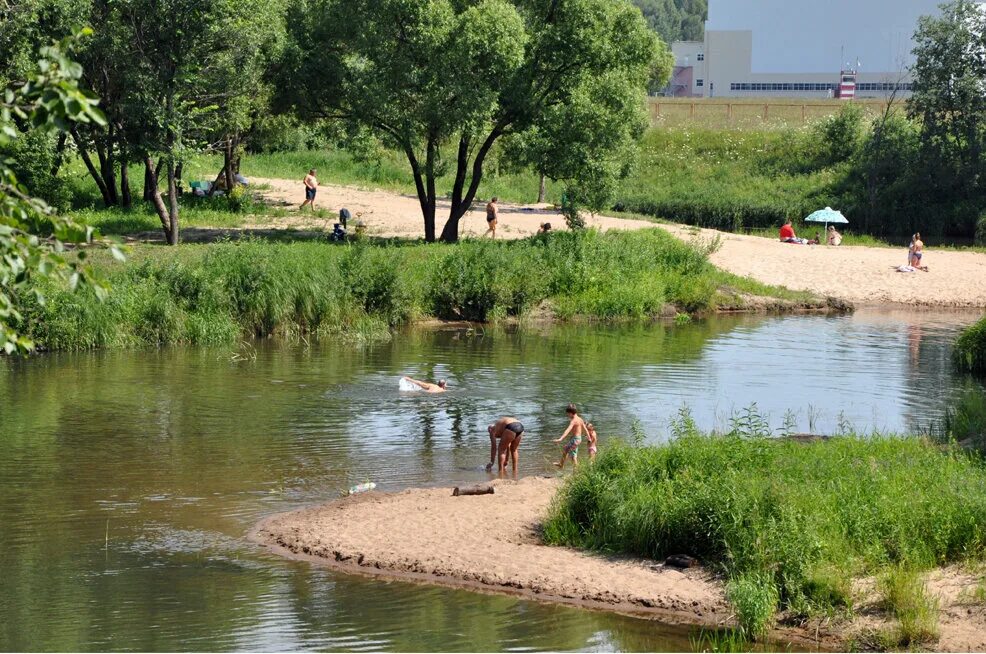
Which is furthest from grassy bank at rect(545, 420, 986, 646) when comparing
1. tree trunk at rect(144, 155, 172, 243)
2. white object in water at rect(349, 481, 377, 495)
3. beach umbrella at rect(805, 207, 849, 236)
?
beach umbrella at rect(805, 207, 849, 236)

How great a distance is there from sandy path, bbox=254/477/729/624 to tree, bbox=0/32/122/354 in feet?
25.0

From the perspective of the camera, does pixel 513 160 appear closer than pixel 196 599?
No

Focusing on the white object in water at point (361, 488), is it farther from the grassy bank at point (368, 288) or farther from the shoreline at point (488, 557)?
the grassy bank at point (368, 288)

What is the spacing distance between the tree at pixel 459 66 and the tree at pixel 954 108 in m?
21.9

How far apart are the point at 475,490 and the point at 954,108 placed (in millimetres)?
47404

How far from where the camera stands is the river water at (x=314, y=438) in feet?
40.8

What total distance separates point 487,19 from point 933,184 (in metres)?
28.9

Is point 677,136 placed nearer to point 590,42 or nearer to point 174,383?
point 590,42

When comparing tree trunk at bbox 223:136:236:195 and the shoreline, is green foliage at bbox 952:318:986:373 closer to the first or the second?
the shoreline

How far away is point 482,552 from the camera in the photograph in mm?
14383

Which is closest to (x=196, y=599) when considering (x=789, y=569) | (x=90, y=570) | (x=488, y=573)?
(x=90, y=570)

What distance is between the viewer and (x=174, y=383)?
25.7 metres

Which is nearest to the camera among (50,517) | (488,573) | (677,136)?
(488,573)

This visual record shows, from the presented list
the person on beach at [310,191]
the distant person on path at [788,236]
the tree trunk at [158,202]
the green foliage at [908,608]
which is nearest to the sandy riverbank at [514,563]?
the green foliage at [908,608]
